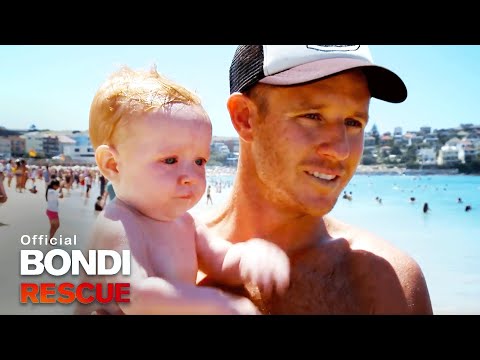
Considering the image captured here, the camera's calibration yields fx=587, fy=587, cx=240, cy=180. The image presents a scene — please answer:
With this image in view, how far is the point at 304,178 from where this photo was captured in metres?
2.06

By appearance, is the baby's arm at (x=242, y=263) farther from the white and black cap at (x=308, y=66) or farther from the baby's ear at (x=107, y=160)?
the white and black cap at (x=308, y=66)

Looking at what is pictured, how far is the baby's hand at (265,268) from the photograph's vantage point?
195 cm

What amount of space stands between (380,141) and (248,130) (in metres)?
2.81

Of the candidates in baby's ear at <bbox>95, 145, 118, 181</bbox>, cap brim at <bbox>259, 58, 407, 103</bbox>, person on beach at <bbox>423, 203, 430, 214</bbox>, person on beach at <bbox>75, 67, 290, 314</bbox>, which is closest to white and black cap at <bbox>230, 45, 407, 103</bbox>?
cap brim at <bbox>259, 58, 407, 103</bbox>

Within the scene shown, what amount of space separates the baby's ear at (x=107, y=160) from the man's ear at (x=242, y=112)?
1.56ft

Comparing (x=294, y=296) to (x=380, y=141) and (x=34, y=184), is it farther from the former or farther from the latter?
(x=380, y=141)

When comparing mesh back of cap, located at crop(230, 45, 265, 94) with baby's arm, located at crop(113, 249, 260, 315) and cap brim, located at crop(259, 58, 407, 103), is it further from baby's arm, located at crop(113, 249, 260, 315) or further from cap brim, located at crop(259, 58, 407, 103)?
baby's arm, located at crop(113, 249, 260, 315)

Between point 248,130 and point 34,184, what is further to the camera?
point 34,184

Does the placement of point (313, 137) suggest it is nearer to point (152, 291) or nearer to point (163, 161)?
point (163, 161)

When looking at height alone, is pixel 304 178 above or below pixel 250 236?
above

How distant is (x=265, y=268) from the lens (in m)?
1.96

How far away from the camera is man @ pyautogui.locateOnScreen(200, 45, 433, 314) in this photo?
6.53ft

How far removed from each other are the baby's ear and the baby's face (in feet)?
0.07
